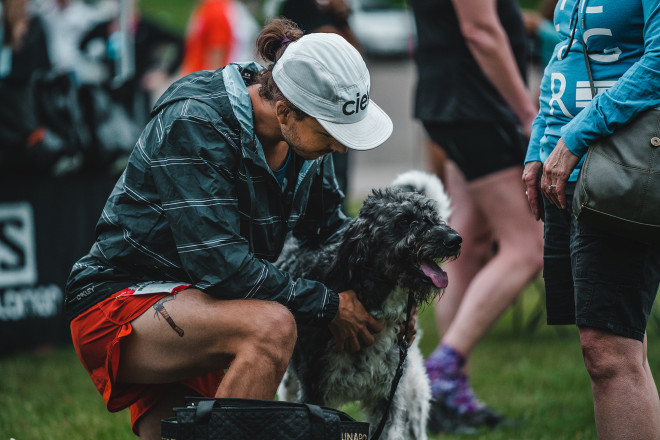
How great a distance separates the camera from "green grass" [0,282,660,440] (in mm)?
4340

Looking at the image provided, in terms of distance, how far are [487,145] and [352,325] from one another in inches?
64.4

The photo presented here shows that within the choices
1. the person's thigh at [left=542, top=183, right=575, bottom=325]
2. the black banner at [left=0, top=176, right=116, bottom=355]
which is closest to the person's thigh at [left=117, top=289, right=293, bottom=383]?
the person's thigh at [left=542, top=183, right=575, bottom=325]

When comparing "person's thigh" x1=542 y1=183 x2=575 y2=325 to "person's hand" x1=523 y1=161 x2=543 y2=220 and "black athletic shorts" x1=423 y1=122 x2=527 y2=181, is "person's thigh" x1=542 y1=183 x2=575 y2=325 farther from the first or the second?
"black athletic shorts" x1=423 y1=122 x2=527 y2=181

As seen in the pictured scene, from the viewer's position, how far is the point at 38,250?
607 cm

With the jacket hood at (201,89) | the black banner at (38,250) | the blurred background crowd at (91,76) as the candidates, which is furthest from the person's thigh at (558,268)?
the black banner at (38,250)

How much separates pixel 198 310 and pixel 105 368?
1.56 feet

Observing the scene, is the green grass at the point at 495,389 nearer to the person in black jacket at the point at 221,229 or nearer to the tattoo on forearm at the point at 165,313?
the person in black jacket at the point at 221,229

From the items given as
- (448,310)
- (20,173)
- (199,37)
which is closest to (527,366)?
(448,310)

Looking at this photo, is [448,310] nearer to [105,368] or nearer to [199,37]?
[105,368]

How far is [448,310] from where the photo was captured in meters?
4.97

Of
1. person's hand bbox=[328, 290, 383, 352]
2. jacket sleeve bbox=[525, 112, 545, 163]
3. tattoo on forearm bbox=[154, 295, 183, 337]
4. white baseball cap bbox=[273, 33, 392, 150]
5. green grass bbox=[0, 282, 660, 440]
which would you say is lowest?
green grass bbox=[0, 282, 660, 440]

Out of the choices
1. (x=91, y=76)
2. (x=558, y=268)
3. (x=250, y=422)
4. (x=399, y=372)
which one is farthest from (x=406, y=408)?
(x=91, y=76)

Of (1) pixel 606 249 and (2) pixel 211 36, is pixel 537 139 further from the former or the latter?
(2) pixel 211 36

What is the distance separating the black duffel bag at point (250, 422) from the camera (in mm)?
2611
